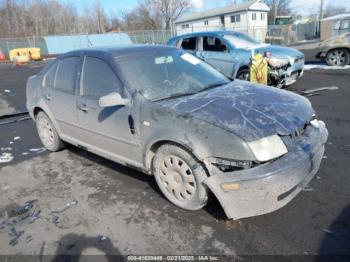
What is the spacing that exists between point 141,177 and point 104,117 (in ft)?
3.07

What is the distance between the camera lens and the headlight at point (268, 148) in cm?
282

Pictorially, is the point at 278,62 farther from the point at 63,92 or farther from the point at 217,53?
the point at 63,92

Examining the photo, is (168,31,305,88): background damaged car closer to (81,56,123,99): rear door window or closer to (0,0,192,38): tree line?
(81,56,123,99): rear door window

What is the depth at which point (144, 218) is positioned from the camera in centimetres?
339

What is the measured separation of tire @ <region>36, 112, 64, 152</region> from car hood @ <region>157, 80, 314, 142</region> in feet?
8.32

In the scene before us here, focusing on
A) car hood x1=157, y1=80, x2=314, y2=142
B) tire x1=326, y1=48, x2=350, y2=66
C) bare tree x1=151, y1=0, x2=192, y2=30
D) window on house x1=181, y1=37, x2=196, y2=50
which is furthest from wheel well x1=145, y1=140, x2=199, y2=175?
bare tree x1=151, y1=0, x2=192, y2=30

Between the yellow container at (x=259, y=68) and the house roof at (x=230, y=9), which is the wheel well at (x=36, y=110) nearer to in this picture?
the yellow container at (x=259, y=68)

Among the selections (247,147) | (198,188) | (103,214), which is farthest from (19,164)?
(247,147)

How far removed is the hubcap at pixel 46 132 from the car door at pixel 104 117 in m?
1.16

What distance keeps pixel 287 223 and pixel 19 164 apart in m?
4.07

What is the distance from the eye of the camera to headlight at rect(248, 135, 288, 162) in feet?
9.25

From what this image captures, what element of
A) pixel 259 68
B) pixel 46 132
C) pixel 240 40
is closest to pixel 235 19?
pixel 240 40

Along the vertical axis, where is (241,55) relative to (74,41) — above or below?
above

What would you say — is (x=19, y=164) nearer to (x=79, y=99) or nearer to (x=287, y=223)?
(x=79, y=99)
